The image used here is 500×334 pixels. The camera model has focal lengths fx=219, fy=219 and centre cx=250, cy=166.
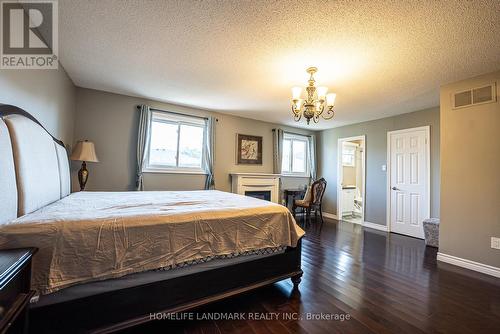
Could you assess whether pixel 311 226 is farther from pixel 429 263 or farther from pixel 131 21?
pixel 131 21

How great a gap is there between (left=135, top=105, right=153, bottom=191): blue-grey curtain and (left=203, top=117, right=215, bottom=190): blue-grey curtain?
1.08 meters

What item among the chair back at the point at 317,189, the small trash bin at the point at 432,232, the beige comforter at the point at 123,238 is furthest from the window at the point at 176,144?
the small trash bin at the point at 432,232

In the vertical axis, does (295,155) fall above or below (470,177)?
above

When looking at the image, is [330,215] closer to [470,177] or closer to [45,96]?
[470,177]

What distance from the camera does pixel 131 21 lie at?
6.06ft

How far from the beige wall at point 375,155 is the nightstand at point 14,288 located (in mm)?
5014

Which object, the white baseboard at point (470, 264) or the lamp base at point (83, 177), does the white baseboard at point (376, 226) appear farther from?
the lamp base at point (83, 177)

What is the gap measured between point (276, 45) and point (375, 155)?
3734 millimetres

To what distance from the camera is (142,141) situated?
3670 mm

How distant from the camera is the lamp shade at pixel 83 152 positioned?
305cm

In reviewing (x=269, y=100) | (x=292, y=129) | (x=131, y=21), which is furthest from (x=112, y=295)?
(x=292, y=129)

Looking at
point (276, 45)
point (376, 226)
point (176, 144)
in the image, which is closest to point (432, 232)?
point (376, 226)

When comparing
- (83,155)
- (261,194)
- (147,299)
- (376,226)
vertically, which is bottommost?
(376,226)

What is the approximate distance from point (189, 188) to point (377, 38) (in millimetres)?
3582
